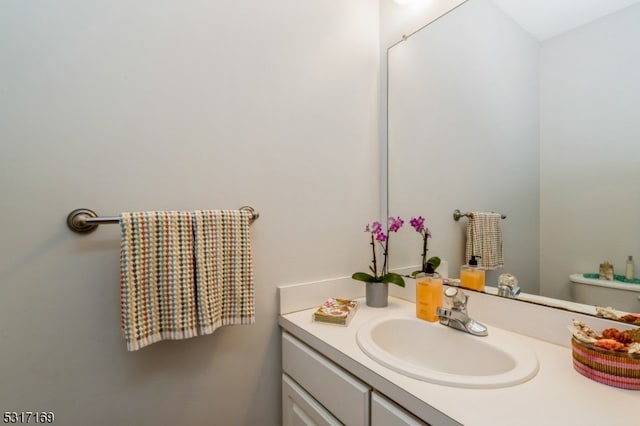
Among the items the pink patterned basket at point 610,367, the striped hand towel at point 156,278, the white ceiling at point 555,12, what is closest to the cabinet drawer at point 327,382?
the striped hand towel at point 156,278

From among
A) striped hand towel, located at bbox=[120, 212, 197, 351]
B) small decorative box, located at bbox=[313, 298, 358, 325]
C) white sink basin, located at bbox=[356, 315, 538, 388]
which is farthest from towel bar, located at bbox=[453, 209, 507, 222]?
striped hand towel, located at bbox=[120, 212, 197, 351]

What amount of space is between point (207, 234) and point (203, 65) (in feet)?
1.77

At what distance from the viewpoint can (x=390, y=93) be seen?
1.35m

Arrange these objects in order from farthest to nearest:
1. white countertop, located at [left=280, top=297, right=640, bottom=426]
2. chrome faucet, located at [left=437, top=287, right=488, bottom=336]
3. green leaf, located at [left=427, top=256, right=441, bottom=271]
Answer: green leaf, located at [left=427, top=256, right=441, bottom=271], chrome faucet, located at [left=437, top=287, right=488, bottom=336], white countertop, located at [left=280, top=297, right=640, bottom=426]

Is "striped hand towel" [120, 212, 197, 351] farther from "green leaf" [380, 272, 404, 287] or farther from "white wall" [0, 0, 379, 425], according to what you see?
"green leaf" [380, 272, 404, 287]

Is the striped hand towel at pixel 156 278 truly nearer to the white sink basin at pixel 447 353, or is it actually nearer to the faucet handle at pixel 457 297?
the white sink basin at pixel 447 353

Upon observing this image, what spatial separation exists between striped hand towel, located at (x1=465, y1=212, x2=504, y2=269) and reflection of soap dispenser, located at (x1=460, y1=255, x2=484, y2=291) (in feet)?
0.06

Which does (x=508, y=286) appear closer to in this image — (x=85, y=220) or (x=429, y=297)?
(x=429, y=297)

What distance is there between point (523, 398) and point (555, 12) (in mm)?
1065

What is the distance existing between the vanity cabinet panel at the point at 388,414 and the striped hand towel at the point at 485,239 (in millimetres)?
606

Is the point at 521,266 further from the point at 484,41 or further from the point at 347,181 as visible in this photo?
the point at 484,41

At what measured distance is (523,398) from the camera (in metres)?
0.57

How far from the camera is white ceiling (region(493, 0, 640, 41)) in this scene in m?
0.81

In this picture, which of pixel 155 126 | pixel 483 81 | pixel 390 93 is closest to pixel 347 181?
pixel 390 93
